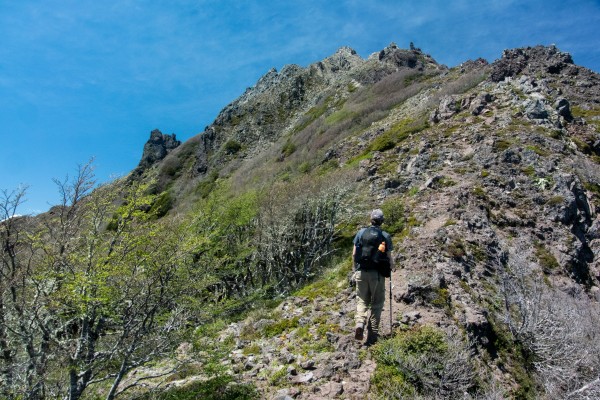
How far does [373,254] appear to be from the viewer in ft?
23.3

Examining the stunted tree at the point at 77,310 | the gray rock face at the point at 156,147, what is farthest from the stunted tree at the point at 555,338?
the gray rock face at the point at 156,147

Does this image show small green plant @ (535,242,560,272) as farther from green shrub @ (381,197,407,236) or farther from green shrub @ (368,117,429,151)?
green shrub @ (368,117,429,151)

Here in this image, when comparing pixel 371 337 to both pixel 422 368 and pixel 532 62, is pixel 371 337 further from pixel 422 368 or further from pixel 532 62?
pixel 532 62

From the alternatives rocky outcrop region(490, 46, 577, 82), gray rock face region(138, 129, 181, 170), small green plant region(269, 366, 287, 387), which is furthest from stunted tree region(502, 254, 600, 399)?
gray rock face region(138, 129, 181, 170)

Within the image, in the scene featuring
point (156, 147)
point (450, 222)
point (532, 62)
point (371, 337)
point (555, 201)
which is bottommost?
point (371, 337)

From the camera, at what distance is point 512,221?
43.0 feet

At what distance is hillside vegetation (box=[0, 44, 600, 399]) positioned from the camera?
6.58 meters

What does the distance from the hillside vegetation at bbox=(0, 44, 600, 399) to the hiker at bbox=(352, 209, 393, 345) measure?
34cm

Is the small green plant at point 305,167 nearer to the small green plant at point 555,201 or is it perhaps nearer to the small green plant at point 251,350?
the small green plant at point 555,201

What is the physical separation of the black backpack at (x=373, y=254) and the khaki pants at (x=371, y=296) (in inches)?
5.5

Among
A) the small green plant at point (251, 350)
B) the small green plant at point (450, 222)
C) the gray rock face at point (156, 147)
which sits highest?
the gray rock face at point (156, 147)

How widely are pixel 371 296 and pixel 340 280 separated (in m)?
4.19

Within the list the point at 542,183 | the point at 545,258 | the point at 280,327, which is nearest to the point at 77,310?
the point at 280,327

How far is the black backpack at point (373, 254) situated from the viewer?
706 centimetres
